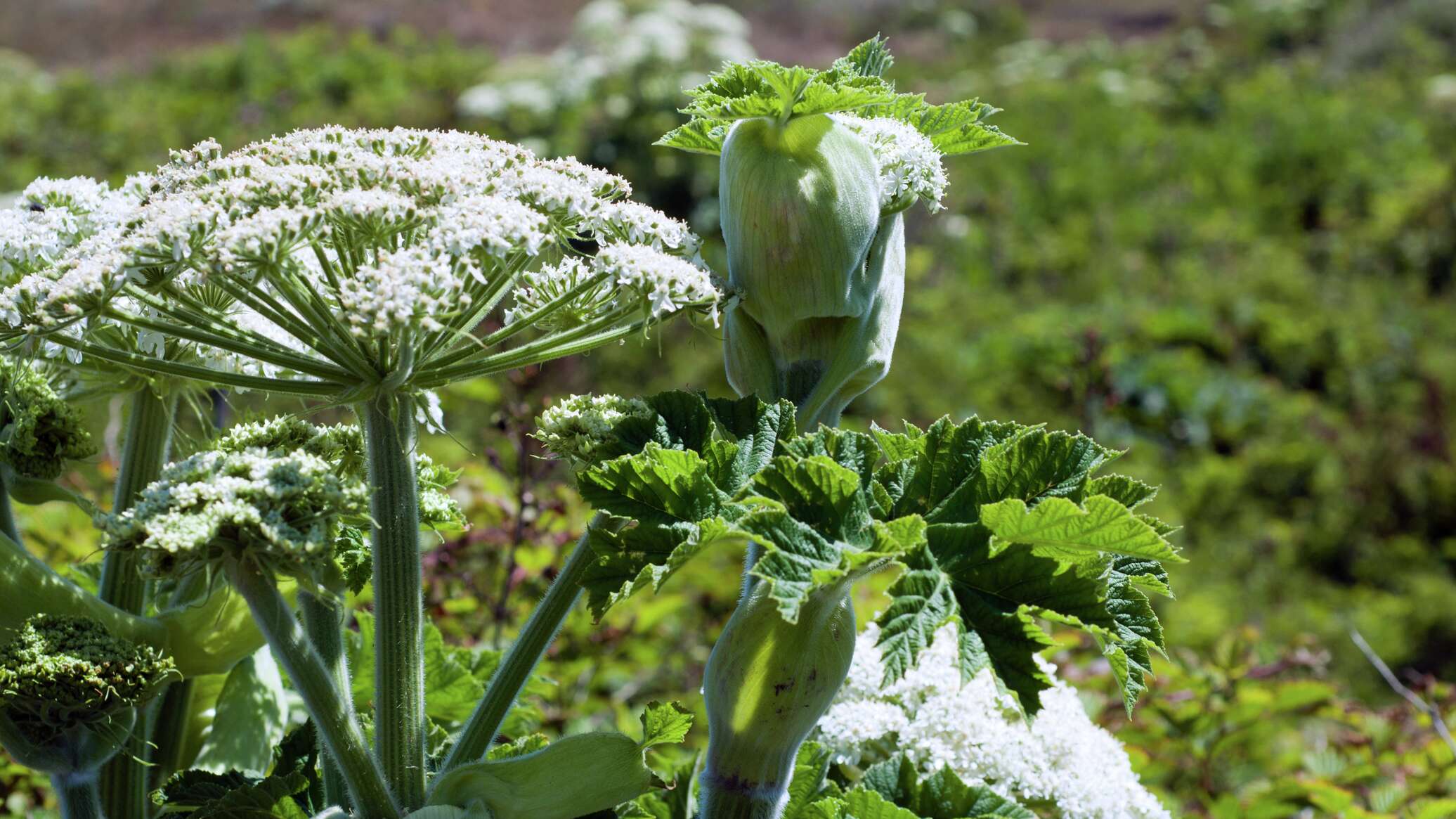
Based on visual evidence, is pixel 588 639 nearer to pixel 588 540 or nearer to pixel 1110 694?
pixel 1110 694

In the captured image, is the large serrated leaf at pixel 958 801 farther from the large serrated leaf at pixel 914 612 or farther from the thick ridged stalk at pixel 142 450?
the thick ridged stalk at pixel 142 450

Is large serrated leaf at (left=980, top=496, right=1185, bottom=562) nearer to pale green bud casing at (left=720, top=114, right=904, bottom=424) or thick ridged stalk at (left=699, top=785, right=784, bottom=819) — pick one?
pale green bud casing at (left=720, top=114, right=904, bottom=424)

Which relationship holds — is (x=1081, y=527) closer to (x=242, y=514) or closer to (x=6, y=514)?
(x=242, y=514)

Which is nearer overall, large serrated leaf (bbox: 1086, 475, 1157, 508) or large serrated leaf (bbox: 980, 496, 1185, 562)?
large serrated leaf (bbox: 980, 496, 1185, 562)

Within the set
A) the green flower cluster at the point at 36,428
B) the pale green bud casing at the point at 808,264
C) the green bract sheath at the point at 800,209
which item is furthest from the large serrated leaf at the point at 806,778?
the green flower cluster at the point at 36,428

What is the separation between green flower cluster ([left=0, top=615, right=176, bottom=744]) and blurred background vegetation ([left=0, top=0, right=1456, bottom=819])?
0.44 m

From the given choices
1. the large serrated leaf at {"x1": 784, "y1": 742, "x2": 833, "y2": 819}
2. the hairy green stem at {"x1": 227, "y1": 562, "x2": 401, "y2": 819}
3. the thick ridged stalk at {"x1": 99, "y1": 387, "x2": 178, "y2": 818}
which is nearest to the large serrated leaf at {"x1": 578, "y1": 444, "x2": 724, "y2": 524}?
the hairy green stem at {"x1": 227, "y1": 562, "x2": 401, "y2": 819}

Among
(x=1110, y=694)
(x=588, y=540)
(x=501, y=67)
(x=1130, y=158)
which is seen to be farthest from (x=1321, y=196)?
(x=588, y=540)

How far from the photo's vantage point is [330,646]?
4.82ft

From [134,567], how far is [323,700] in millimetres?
496

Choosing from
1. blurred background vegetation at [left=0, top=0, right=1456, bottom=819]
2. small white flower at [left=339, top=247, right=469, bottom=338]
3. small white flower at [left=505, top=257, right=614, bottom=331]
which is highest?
small white flower at [left=339, top=247, right=469, bottom=338]

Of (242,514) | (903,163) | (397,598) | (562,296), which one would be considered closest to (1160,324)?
(903,163)

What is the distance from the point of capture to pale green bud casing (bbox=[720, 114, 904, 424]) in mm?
1422

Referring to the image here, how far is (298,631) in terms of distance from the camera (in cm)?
131
